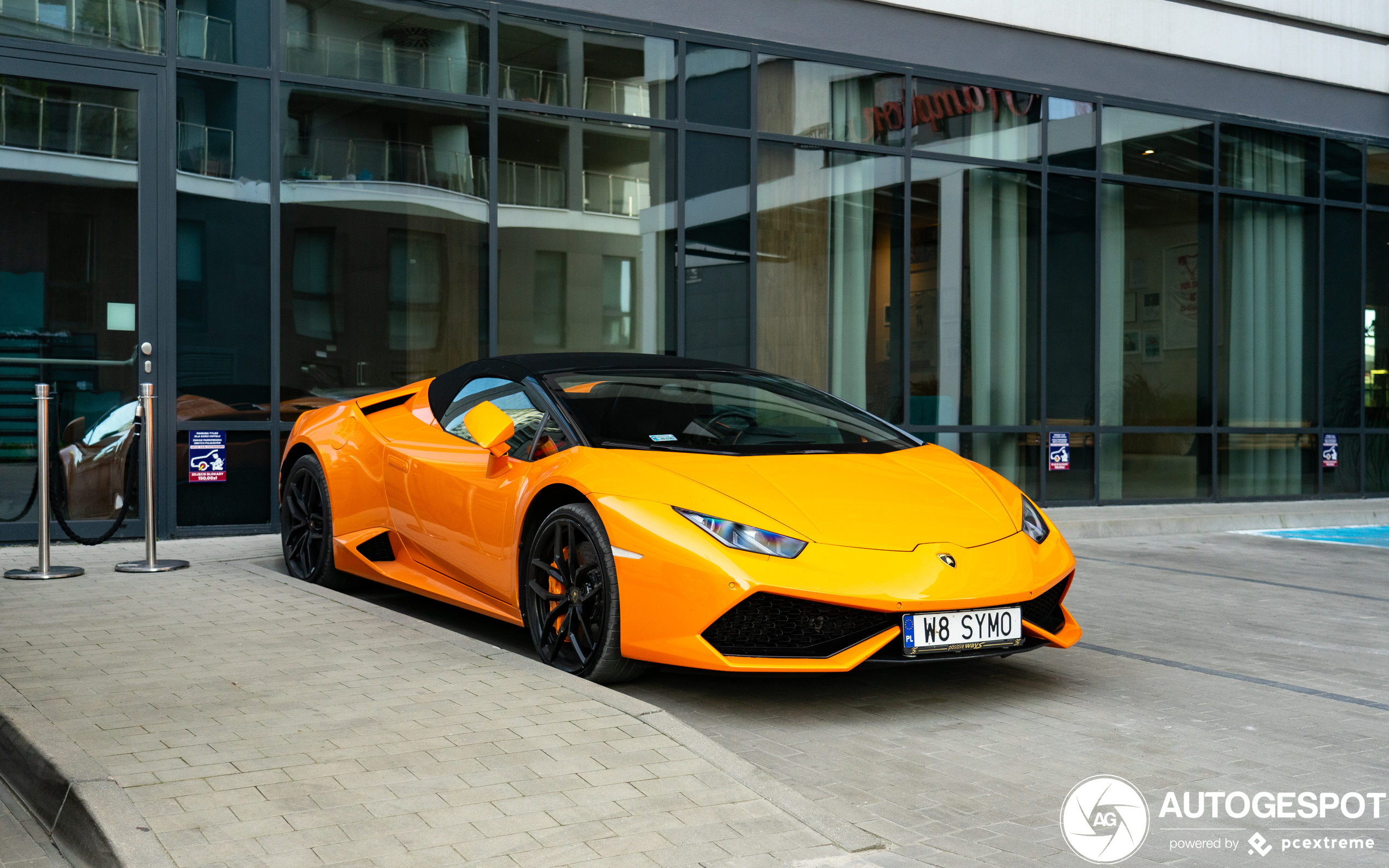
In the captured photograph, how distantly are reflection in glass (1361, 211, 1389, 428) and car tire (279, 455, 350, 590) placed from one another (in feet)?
44.4

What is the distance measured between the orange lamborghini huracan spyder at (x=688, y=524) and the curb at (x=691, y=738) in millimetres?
180

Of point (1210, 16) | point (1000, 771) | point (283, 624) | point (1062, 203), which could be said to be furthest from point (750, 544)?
point (1210, 16)

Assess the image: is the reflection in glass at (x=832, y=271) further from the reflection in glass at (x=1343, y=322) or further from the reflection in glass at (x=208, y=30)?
the reflection in glass at (x=1343, y=322)

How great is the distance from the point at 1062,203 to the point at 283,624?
404 inches

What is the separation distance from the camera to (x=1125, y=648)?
19.3 feet

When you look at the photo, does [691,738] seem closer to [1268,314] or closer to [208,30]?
[208,30]

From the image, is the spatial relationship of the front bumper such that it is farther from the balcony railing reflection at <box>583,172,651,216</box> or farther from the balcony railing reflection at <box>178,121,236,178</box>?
the balcony railing reflection at <box>583,172,651,216</box>

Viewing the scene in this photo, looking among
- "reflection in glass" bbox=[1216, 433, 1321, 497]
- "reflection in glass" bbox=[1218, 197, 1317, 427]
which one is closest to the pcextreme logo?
"reflection in glass" bbox=[1216, 433, 1321, 497]

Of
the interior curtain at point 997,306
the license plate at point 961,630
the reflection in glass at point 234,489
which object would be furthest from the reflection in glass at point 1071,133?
the license plate at point 961,630

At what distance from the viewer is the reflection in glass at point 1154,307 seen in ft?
45.0

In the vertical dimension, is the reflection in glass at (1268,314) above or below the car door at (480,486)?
above

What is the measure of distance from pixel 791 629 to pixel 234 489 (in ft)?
20.3

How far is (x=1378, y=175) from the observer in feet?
51.2

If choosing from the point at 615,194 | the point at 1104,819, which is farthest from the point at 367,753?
the point at 615,194
